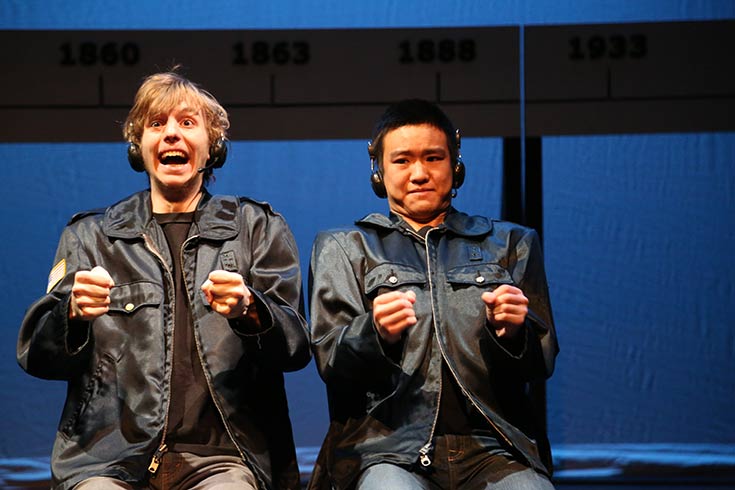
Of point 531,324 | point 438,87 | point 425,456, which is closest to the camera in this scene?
point 425,456

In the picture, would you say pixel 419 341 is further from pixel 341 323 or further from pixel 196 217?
pixel 196 217

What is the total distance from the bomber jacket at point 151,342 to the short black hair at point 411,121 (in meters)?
0.31

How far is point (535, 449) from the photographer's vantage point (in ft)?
7.15

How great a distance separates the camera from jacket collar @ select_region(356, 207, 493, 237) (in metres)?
2.37

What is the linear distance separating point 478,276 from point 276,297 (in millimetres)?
452

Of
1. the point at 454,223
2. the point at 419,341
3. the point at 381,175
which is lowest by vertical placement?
the point at 419,341

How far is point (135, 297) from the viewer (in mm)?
2266

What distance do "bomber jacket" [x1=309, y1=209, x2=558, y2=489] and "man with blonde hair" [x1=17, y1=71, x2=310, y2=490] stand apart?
0.10 meters

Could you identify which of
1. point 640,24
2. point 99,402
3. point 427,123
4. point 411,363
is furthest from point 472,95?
point 99,402

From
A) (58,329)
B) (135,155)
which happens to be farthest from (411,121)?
(58,329)

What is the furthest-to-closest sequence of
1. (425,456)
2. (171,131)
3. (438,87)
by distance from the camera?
(438,87), (171,131), (425,456)

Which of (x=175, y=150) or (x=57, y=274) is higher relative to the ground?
(x=175, y=150)

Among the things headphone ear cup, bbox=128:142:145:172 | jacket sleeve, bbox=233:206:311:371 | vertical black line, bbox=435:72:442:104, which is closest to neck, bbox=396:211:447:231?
jacket sleeve, bbox=233:206:311:371

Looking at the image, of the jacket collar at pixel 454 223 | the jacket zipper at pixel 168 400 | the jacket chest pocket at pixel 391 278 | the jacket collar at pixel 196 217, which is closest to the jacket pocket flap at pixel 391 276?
the jacket chest pocket at pixel 391 278
